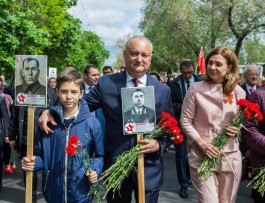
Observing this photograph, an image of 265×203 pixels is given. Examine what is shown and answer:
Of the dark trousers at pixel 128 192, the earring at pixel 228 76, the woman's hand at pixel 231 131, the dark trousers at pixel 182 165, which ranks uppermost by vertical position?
the earring at pixel 228 76

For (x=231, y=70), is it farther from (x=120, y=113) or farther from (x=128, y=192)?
(x=128, y=192)

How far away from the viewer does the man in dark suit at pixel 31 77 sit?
3369 mm

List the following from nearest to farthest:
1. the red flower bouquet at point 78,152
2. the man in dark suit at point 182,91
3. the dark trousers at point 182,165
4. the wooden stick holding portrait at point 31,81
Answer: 1. the red flower bouquet at point 78,152
2. the wooden stick holding portrait at point 31,81
3. the dark trousers at point 182,165
4. the man in dark suit at point 182,91

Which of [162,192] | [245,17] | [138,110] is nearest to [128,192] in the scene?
[138,110]

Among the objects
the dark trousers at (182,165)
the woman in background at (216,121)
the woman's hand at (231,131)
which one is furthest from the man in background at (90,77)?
the woman's hand at (231,131)

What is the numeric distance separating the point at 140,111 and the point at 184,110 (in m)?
0.56

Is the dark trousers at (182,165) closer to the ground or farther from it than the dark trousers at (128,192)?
closer to the ground

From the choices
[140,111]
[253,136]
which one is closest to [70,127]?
[140,111]

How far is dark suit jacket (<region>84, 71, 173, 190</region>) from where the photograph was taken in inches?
117

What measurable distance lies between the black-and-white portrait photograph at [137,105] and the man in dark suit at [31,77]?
0.88m

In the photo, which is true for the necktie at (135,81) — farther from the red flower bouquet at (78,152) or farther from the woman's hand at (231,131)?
the woman's hand at (231,131)

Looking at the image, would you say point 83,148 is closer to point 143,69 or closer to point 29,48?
point 143,69

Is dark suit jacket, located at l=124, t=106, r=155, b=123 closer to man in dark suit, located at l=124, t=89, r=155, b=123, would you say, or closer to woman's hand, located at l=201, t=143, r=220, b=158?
man in dark suit, located at l=124, t=89, r=155, b=123

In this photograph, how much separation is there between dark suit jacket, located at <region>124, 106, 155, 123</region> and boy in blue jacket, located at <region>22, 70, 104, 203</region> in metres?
0.30
